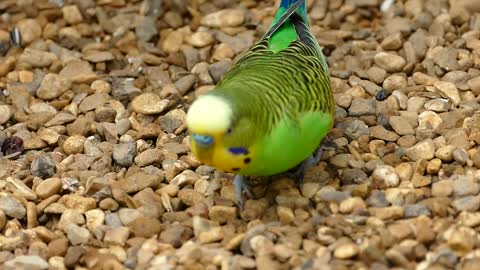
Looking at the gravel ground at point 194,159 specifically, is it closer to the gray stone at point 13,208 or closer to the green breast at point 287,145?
the gray stone at point 13,208

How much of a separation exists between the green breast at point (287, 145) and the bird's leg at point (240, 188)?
0.20 m

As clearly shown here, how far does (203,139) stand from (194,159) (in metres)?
0.92

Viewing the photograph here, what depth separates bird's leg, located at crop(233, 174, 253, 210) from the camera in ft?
12.9

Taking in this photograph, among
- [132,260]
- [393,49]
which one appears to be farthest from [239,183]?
[393,49]

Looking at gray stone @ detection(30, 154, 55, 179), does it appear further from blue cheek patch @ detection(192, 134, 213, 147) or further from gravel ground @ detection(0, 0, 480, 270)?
blue cheek patch @ detection(192, 134, 213, 147)

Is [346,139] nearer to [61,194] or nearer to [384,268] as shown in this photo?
[384,268]

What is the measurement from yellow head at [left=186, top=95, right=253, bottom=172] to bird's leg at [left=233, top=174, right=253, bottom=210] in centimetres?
44

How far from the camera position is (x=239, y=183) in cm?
395

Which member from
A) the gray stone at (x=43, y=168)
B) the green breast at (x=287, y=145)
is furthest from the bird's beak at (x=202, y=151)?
the gray stone at (x=43, y=168)

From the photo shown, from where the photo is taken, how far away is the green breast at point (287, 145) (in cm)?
361

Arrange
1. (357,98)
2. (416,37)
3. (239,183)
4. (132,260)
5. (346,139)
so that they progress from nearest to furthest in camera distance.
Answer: (132,260)
(239,183)
(346,139)
(357,98)
(416,37)

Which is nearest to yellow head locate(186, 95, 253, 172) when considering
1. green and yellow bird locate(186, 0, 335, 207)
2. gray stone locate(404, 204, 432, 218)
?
green and yellow bird locate(186, 0, 335, 207)

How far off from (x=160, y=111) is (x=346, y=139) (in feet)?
3.37

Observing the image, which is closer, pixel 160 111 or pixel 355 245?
pixel 355 245
